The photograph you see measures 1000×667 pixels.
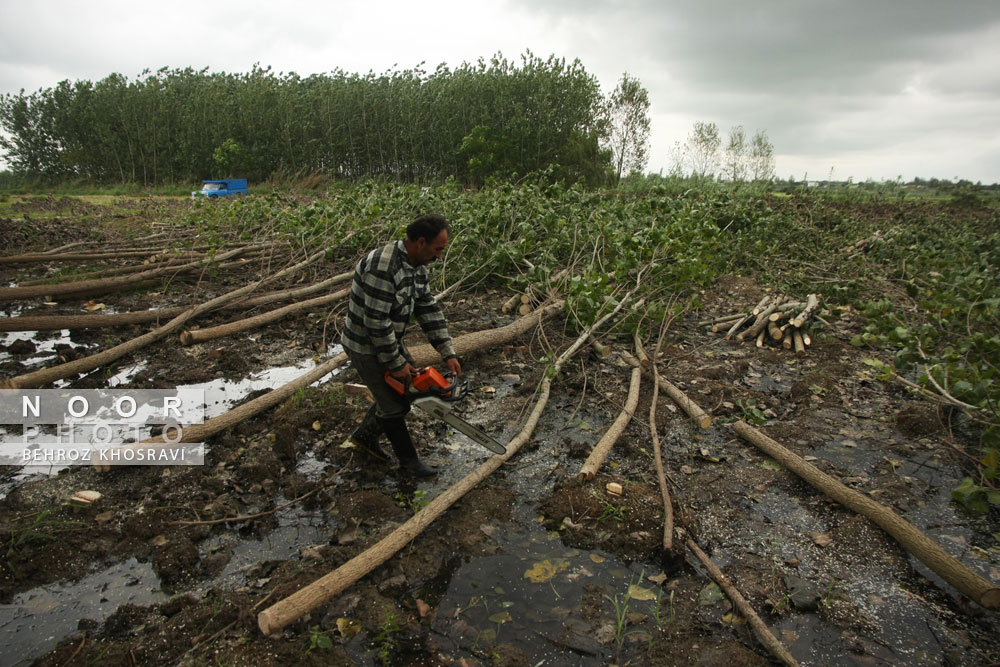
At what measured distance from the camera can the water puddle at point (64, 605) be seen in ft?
7.49

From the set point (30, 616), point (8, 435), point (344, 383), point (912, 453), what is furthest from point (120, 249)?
point (912, 453)

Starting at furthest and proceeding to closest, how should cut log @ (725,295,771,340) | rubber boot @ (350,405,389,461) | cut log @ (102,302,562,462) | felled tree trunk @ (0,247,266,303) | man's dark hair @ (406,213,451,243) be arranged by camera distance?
cut log @ (725,295,771,340), felled tree trunk @ (0,247,266,303), cut log @ (102,302,562,462), rubber boot @ (350,405,389,461), man's dark hair @ (406,213,451,243)

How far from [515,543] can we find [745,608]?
1164mm

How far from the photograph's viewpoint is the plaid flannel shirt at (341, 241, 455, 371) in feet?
9.60

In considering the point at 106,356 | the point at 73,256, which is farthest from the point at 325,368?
the point at 73,256

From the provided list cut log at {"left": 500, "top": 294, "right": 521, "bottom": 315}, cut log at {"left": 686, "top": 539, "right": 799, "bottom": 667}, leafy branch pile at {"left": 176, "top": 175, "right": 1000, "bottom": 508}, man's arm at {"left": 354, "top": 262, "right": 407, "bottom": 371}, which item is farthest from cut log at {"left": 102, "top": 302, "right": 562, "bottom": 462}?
cut log at {"left": 686, "top": 539, "right": 799, "bottom": 667}

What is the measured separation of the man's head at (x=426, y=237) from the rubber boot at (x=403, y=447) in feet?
3.52

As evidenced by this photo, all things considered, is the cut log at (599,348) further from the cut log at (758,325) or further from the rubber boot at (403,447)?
the rubber boot at (403,447)

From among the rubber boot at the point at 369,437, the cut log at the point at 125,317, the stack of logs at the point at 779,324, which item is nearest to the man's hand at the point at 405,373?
the rubber boot at the point at 369,437

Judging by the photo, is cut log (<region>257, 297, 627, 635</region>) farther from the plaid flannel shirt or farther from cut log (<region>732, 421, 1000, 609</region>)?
cut log (<region>732, 421, 1000, 609</region>)

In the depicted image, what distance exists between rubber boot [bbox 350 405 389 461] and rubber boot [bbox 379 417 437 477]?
2.9 inches

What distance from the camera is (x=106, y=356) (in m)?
4.81

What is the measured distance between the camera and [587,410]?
4570 millimetres

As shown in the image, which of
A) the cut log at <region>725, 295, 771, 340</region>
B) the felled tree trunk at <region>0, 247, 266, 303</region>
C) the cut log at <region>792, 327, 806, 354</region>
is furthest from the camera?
the cut log at <region>725, 295, 771, 340</region>
